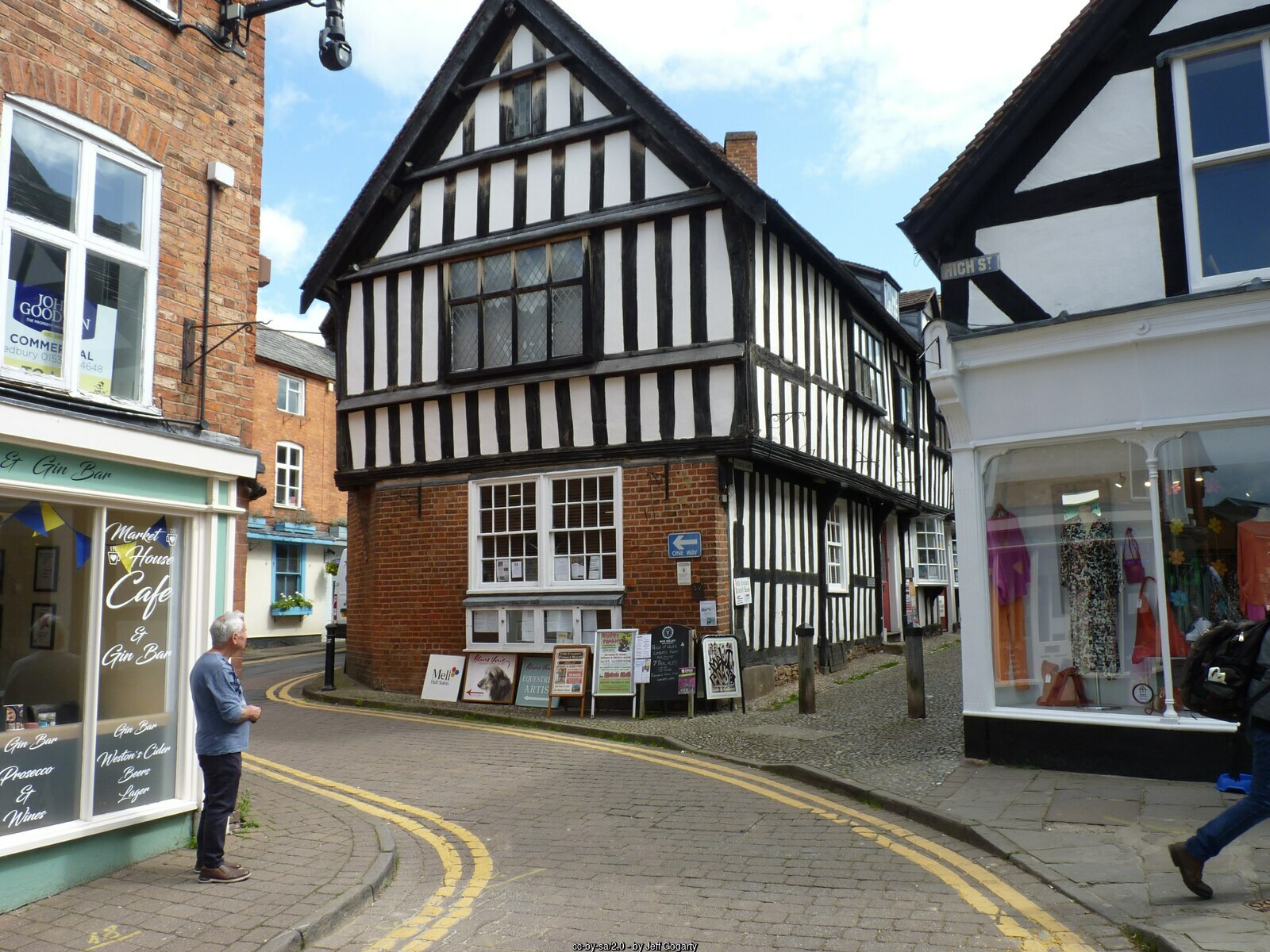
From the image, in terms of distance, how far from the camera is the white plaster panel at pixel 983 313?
933cm

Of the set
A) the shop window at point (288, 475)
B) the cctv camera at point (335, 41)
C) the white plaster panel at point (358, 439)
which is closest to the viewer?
the cctv camera at point (335, 41)

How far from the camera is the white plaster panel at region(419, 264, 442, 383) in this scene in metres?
15.5

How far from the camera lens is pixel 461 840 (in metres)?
7.11

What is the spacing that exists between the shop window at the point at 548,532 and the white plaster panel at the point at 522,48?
6.41 meters

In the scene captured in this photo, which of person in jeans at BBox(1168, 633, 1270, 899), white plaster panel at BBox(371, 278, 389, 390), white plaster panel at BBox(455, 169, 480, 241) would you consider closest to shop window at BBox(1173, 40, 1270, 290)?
person in jeans at BBox(1168, 633, 1270, 899)

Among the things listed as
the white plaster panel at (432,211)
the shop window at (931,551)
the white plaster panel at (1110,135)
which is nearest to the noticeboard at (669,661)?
the white plaster panel at (1110,135)

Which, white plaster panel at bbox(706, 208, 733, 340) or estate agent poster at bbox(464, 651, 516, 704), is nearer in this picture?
white plaster panel at bbox(706, 208, 733, 340)

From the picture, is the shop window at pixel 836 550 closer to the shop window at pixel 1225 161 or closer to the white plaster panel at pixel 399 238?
the white plaster panel at pixel 399 238

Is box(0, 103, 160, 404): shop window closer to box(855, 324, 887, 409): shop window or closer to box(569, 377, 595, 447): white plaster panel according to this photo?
box(569, 377, 595, 447): white plaster panel

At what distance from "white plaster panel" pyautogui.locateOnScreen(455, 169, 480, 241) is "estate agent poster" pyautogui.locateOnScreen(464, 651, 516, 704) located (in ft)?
21.2

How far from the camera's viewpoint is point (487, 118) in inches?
607

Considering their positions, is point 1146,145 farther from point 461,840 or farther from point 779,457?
point 461,840

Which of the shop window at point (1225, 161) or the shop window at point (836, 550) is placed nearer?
the shop window at point (1225, 161)

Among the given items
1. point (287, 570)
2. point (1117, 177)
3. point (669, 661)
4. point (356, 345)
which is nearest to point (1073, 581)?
point (1117, 177)
